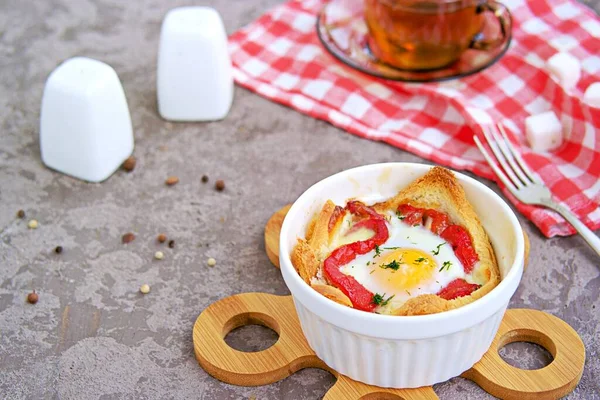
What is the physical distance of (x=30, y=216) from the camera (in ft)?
6.24

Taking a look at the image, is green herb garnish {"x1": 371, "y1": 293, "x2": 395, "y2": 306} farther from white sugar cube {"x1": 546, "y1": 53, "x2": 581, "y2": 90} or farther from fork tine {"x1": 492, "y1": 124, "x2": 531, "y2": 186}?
white sugar cube {"x1": 546, "y1": 53, "x2": 581, "y2": 90}

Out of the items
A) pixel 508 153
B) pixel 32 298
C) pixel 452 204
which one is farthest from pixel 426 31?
pixel 32 298

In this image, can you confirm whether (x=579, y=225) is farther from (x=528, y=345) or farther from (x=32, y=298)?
(x=32, y=298)

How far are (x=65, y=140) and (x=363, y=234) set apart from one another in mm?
846

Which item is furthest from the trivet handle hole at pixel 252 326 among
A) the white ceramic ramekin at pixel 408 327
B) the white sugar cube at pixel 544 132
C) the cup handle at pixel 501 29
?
the cup handle at pixel 501 29

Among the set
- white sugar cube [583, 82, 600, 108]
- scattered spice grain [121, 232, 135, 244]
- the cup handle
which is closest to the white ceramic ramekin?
scattered spice grain [121, 232, 135, 244]

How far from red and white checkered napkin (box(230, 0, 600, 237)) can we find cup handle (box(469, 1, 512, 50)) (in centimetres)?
5

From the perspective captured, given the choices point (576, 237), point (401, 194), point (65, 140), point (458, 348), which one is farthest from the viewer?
point (65, 140)

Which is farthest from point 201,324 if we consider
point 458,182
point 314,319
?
point 458,182

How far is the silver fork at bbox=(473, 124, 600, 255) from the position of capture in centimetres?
179

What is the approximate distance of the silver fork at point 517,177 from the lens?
5.89 feet

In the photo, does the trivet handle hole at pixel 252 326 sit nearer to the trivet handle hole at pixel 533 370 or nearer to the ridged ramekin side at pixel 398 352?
the ridged ramekin side at pixel 398 352

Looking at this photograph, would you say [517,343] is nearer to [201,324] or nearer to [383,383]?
[383,383]

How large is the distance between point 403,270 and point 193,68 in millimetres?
967
